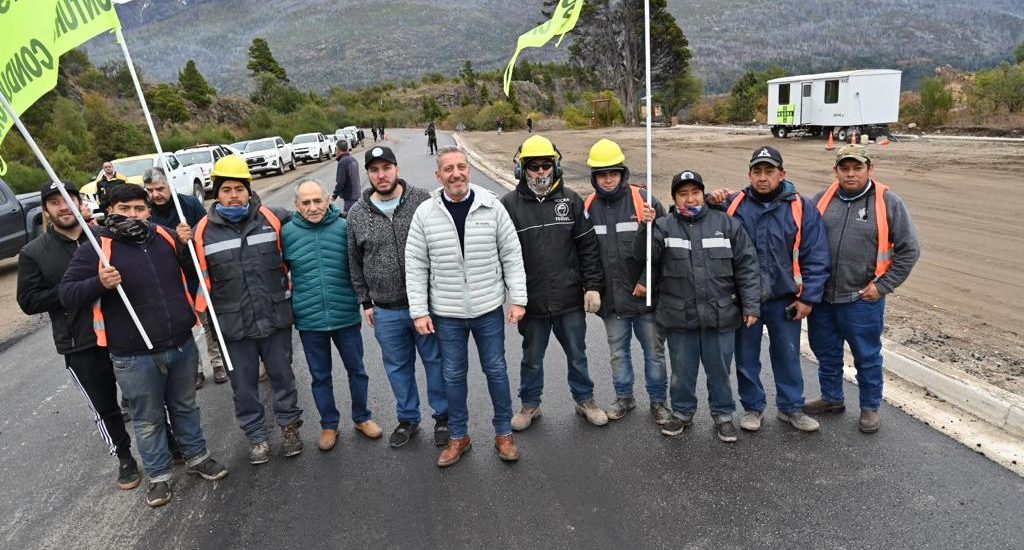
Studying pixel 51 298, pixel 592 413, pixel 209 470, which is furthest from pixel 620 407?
pixel 51 298

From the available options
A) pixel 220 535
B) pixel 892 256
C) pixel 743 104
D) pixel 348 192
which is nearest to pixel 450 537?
pixel 220 535

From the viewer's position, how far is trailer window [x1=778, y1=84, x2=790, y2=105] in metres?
30.1

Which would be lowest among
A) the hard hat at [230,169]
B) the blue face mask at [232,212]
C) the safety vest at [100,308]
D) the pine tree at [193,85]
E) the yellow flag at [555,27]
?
the safety vest at [100,308]

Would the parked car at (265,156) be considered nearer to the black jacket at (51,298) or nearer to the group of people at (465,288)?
the black jacket at (51,298)

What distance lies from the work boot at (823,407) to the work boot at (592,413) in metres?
1.43

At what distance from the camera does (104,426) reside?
398 cm

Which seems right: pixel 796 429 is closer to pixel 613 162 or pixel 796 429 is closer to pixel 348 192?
pixel 613 162

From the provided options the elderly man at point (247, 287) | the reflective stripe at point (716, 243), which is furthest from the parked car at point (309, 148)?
the reflective stripe at point (716, 243)

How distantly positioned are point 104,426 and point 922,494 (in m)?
4.83

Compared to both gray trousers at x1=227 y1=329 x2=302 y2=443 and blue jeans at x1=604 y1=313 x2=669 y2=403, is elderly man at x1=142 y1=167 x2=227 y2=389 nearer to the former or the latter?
gray trousers at x1=227 y1=329 x2=302 y2=443

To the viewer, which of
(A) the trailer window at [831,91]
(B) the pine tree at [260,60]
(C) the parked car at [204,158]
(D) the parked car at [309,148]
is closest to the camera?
(C) the parked car at [204,158]

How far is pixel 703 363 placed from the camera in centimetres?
408

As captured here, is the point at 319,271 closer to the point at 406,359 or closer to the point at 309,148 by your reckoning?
the point at 406,359

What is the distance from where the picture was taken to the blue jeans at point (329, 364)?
A: 4309mm
